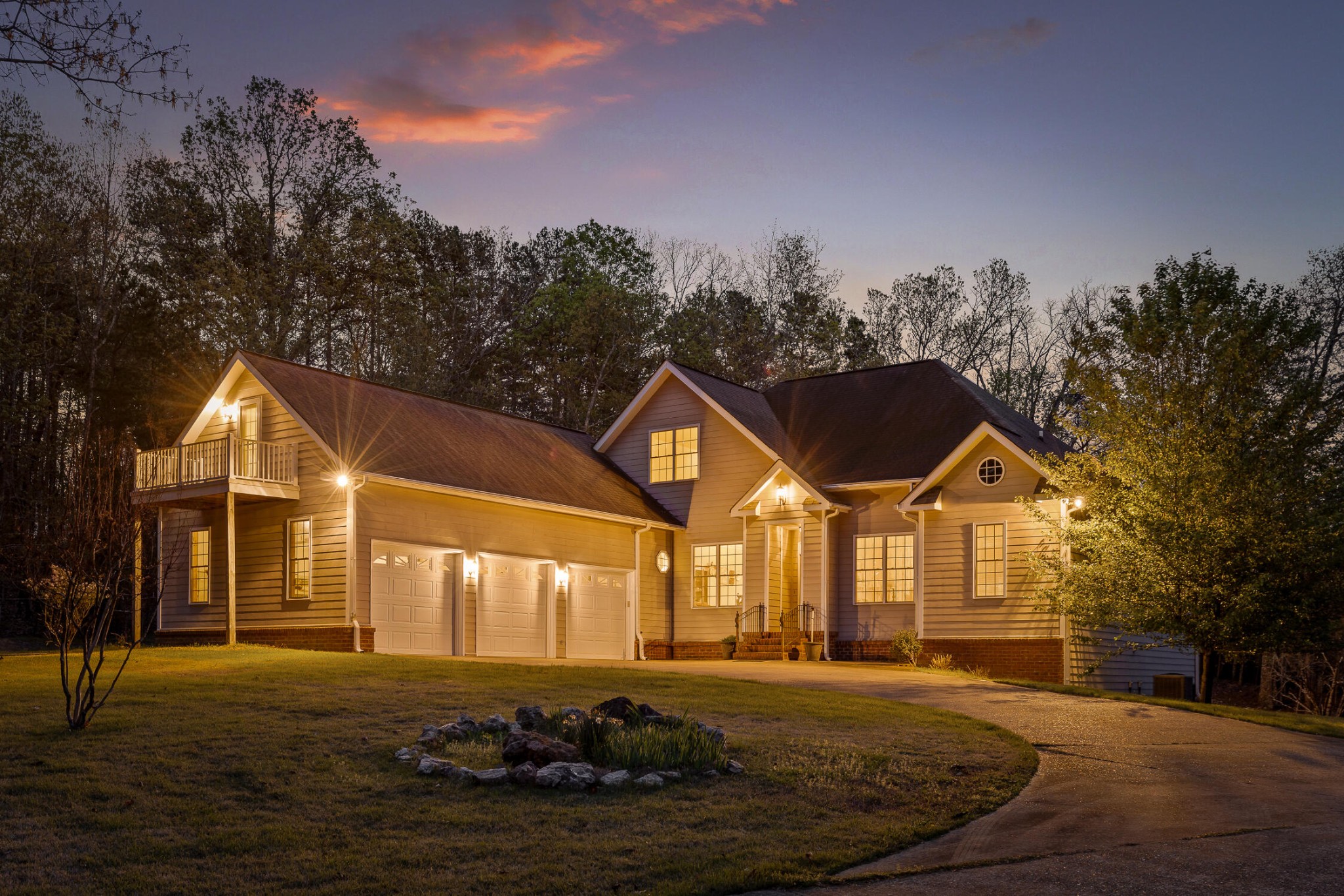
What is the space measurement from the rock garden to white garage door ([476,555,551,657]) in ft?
41.7

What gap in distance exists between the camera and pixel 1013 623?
82.6ft

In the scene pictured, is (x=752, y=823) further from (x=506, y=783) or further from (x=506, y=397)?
(x=506, y=397)

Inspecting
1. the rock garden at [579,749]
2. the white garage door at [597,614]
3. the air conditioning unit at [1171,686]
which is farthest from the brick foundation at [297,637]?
the air conditioning unit at [1171,686]

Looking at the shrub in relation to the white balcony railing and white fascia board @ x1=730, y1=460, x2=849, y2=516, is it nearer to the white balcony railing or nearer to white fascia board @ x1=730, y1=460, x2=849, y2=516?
white fascia board @ x1=730, y1=460, x2=849, y2=516

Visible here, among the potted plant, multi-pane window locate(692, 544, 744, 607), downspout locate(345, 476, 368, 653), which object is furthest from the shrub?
downspout locate(345, 476, 368, 653)

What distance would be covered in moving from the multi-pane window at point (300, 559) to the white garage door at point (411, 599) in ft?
4.47

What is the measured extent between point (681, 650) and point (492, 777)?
19.4 m

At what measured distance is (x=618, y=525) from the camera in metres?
28.9

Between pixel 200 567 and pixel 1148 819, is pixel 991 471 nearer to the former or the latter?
pixel 1148 819

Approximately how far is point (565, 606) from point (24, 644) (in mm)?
13784

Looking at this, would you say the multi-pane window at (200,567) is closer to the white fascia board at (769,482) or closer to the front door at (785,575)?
the white fascia board at (769,482)

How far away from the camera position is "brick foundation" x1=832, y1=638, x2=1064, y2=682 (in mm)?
24719

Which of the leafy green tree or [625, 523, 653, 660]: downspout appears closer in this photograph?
the leafy green tree

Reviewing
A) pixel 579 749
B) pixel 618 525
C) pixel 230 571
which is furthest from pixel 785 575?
pixel 579 749
